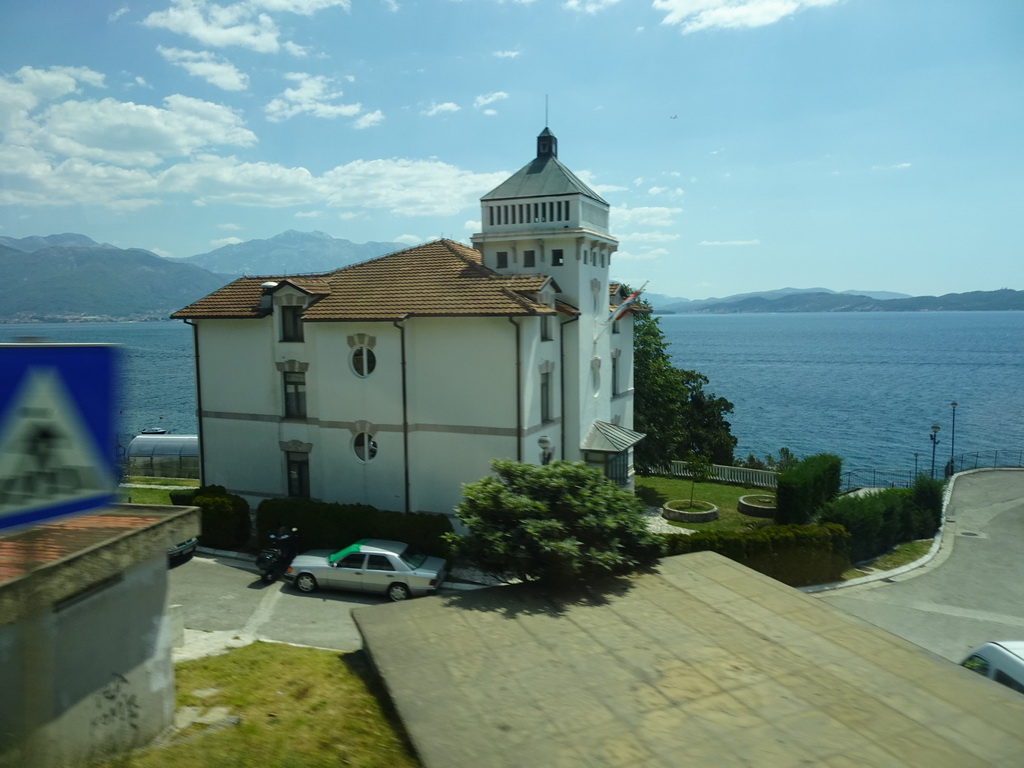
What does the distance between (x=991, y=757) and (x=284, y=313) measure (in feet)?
82.9

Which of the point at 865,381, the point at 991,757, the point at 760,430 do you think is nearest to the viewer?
the point at 991,757

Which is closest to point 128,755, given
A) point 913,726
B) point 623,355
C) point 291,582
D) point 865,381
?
point 913,726

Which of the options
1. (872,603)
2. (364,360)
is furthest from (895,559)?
(364,360)

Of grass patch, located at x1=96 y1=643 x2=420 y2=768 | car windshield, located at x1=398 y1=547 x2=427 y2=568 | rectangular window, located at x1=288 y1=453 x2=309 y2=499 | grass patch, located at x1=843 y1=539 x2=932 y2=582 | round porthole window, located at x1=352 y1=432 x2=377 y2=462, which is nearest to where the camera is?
grass patch, located at x1=96 y1=643 x2=420 y2=768

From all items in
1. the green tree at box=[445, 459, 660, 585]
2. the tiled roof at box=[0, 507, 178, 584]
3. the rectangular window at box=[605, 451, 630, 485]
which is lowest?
the rectangular window at box=[605, 451, 630, 485]

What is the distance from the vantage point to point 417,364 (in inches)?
1009

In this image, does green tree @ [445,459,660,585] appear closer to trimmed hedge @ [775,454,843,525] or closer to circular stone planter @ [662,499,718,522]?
trimmed hedge @ [775,454,843,525]

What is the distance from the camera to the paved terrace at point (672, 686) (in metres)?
9.23

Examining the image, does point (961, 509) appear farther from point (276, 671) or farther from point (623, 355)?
point (276, 671)

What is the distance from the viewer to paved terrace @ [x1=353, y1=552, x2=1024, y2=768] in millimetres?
9234

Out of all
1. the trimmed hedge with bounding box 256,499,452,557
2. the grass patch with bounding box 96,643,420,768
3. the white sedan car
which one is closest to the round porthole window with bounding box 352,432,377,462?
the trimmed hedge with bounding box 256,499,452,557

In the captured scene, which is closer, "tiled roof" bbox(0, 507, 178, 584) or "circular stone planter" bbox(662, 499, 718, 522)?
"tiled roof" bbox(0, 507, 178, 584)

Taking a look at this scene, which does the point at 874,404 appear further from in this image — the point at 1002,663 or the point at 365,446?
the point at 1002,663

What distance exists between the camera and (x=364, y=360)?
2614 centimetres
